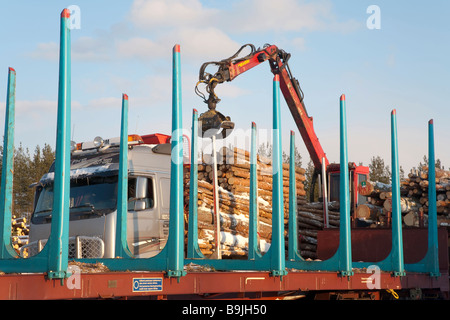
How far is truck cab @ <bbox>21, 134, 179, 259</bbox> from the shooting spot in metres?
9.77

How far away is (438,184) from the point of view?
13617 mm

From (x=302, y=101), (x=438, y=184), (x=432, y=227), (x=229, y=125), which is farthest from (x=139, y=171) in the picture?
(x=302, y=101)

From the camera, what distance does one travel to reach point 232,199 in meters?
13.1

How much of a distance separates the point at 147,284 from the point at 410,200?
940 centimetres

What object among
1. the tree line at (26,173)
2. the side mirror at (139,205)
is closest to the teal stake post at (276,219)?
the side mirror at (139,205)

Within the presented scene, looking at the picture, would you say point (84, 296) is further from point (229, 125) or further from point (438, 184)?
point (438, 184)

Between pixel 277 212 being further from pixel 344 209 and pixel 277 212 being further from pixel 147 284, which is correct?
pixel 147 284

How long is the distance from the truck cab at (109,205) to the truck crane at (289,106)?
2689 mm

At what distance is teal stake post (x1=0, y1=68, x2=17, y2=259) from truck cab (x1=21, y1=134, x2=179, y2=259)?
124 inches

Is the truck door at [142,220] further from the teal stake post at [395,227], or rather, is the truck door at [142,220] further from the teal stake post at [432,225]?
Answer: the teal stake post at [432,225]

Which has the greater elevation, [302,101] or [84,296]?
[302,101]

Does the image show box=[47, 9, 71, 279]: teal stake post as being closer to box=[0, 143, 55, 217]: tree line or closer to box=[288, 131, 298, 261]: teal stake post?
box=[288, 131, 298, 261]: teal stake post

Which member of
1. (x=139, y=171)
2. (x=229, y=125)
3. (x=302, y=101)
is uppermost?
(x=302, y=101)
